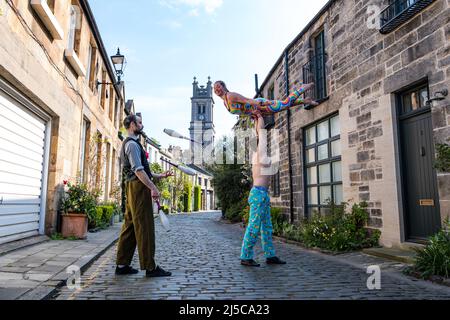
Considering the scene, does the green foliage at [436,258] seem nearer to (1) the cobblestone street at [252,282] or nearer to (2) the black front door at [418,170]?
(1) the cobblestone street at [252,282]

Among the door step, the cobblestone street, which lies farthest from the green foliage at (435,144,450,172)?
the cobblestone street

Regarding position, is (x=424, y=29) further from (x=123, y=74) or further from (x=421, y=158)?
(x=123, y=74)

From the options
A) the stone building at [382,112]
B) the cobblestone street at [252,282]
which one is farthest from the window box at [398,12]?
the cobblestone street at [252,282]

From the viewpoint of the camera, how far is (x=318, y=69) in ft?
30.2

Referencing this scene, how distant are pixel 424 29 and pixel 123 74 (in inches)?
426

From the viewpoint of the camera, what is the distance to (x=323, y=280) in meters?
4.04

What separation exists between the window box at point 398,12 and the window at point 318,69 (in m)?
2.35

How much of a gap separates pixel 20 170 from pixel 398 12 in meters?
7.18

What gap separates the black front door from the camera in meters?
5.53

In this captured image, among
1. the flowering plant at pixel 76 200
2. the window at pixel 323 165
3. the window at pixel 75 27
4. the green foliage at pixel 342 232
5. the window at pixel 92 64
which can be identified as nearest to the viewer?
the green foliage at pixel 342 232

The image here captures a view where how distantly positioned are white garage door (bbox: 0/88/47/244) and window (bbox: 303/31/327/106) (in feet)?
20.8

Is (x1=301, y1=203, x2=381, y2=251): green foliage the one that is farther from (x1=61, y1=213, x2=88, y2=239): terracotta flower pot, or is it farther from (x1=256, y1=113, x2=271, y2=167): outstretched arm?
(x1=61, y1=213, x2=88, y2=239): terracotta flower pot

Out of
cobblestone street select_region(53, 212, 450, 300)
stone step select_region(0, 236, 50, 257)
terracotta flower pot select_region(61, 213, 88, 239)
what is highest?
terracotta flower pot select_region(61, 213, 88, 239)

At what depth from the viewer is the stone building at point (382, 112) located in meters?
5.38
